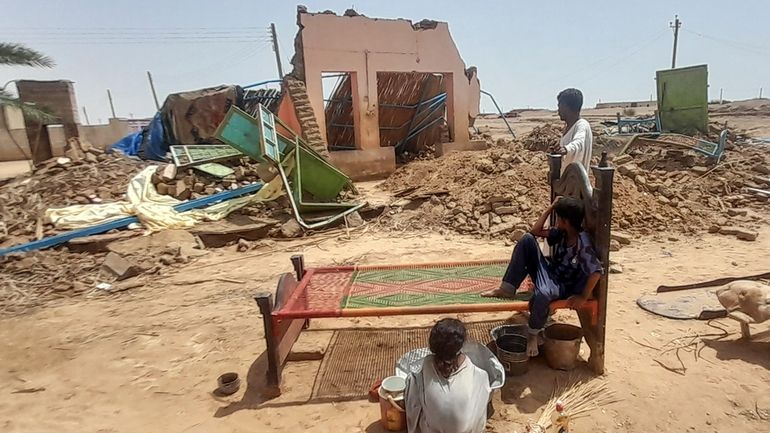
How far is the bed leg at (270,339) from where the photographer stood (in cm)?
301

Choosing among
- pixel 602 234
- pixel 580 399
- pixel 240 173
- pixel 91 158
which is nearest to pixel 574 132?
pixel 602 234

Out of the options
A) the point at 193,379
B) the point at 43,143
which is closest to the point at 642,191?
the point at 193,379

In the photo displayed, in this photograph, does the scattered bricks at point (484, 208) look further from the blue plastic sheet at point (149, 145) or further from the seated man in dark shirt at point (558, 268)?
the blue plastic sheet at point (149, 145)

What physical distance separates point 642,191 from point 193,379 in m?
6.99

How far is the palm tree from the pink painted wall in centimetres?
519

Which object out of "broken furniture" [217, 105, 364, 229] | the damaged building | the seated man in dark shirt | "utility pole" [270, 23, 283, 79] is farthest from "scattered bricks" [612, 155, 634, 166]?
"utility pole" [270, 23, 283, 79]

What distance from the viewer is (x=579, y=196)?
10.6 feet

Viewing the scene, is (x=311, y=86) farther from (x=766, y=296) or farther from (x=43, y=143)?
(x=766, y=296)

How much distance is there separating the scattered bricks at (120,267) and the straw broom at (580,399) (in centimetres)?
499

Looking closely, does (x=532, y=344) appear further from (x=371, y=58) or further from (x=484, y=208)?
(x=371, y=58)

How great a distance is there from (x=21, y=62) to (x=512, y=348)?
1051cm

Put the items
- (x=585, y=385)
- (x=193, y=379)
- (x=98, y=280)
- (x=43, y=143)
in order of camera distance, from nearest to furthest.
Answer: (x=585, y=385) → (x=193, y=379) → (x=98, y=280) → (x=43, y=143)

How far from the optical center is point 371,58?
11.5 m

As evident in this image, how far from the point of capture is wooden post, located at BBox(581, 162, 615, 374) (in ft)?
9.16
